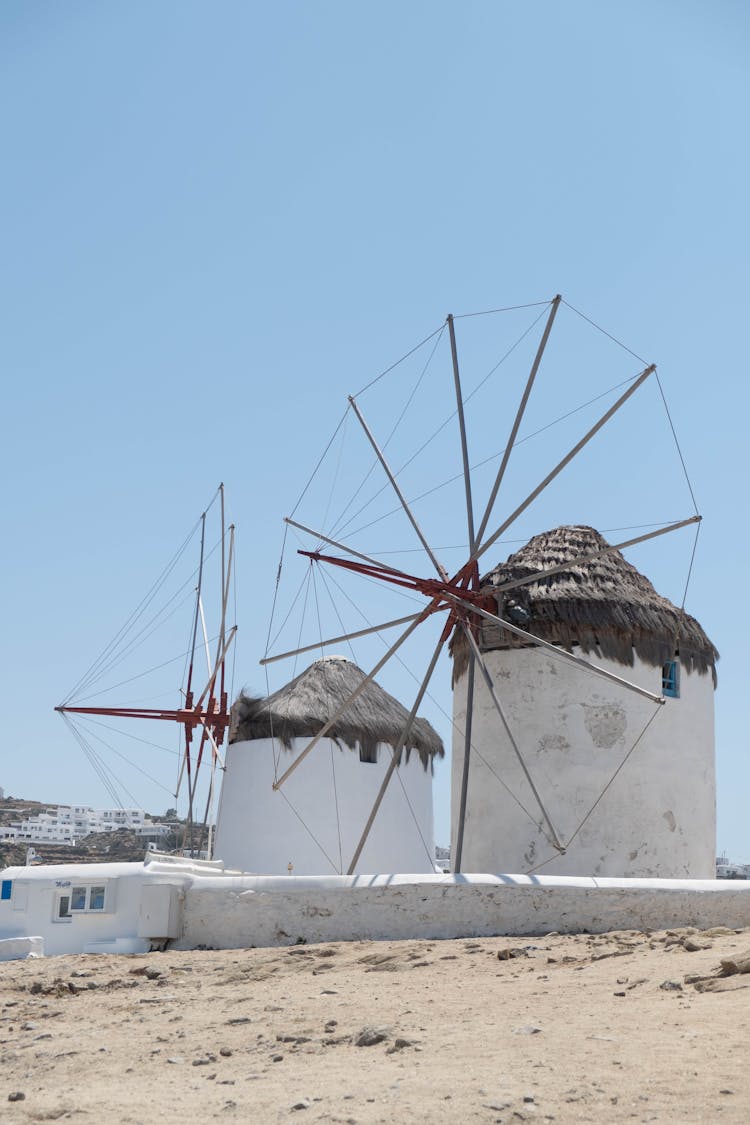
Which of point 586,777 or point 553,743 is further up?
point 553,743

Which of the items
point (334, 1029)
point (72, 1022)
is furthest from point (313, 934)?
point (334, 1029)

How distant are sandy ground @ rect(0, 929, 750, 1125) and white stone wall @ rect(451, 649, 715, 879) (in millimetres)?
4743

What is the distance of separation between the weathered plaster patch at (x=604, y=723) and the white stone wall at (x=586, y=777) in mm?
13

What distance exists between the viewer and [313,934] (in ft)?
38.8

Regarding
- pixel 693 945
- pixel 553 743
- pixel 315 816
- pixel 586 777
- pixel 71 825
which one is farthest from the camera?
pixel 71 825

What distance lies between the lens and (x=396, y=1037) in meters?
7.09

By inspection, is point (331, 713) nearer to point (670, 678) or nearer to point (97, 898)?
point (670, 678)

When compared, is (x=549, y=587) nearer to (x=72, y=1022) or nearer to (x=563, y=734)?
(x=563, y=734)

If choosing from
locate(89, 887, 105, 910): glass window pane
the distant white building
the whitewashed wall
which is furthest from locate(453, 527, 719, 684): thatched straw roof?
the distant white building

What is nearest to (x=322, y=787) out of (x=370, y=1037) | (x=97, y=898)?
(x=97, y=898)

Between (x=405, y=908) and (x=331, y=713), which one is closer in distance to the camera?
(x=405, y=908)

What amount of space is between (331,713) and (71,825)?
3668 inches

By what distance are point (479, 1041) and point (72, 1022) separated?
3328 mm

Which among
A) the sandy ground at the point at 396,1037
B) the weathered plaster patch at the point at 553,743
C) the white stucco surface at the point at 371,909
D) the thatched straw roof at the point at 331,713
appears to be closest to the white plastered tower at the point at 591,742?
the weathered plaster patch at the point at 553,743
